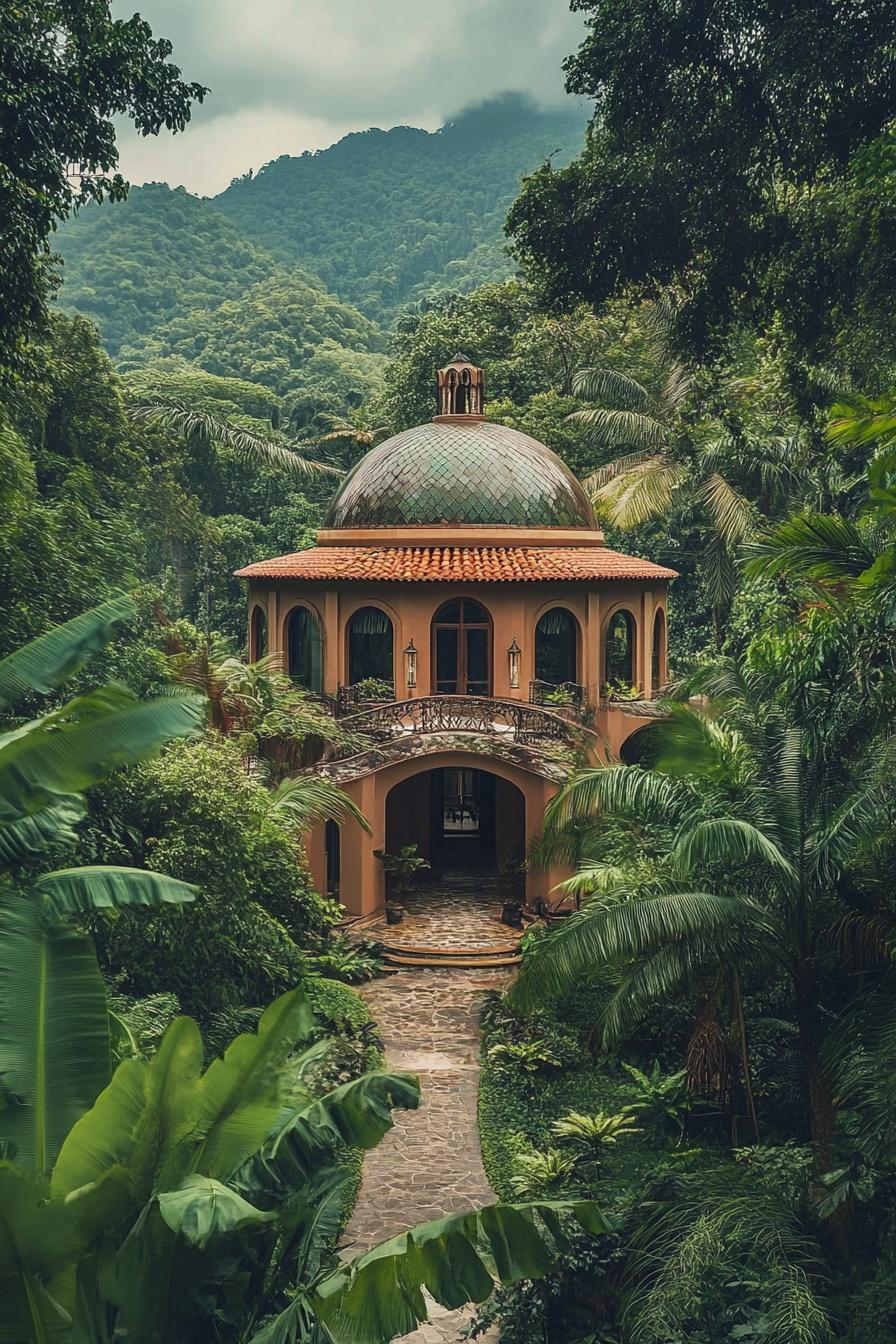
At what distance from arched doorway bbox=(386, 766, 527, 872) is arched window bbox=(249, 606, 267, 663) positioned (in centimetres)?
555

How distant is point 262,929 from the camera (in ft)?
51.1

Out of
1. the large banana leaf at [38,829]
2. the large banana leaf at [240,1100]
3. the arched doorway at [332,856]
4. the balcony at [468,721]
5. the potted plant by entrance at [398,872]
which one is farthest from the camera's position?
the arched doorway at [332,856]

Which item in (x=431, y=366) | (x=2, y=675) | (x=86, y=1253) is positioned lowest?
(x=86, y=1253)

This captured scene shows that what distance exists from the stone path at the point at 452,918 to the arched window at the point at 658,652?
663 centimetres

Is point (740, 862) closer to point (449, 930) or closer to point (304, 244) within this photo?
point (449, 930)

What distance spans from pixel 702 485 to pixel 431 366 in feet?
42.1

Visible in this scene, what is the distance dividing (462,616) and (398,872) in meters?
5.54

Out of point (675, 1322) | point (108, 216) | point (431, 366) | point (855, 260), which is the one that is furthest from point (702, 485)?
point (108, 216)

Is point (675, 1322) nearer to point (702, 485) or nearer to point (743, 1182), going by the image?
point (743, 1182)

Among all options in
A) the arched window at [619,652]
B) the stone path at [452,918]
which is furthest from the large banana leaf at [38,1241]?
the arched window at [619,652]

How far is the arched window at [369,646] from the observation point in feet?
86.5

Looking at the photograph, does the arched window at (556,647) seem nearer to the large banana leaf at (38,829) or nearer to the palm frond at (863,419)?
the palm frond at (863,419)

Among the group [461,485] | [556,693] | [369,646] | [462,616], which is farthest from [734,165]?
[369,646]

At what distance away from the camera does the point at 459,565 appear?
2564cm
